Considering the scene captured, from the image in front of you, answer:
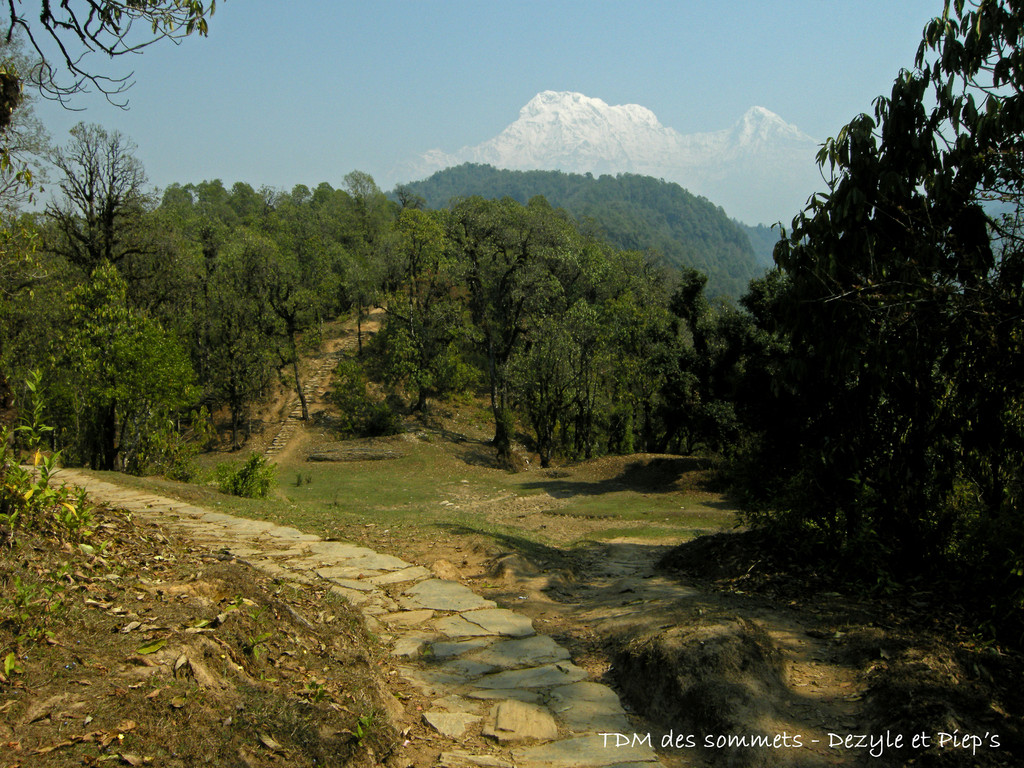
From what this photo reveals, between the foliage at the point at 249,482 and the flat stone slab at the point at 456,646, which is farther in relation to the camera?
the foliage at the point at 249,482

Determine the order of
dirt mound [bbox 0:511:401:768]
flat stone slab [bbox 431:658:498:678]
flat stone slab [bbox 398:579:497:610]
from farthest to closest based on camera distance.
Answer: flat stone slab [bbox 398:579:497:610]
flat stone slab [bbox 431:658:498:678]
dirt mound [bbox 0:511:401:768]

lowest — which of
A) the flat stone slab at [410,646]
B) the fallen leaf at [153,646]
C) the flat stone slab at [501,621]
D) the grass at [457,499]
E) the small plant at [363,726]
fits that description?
the grass at [457,499]

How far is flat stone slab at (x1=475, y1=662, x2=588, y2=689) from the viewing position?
448 centimetres

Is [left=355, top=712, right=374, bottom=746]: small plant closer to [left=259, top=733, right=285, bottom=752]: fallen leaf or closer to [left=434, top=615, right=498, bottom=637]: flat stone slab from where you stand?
[left=259, top=733, right=285, bottom=752]: fallen leaf

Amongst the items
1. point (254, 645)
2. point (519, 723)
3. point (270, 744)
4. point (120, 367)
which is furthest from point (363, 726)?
point (120, 367)

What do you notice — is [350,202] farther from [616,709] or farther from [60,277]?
[616,709]

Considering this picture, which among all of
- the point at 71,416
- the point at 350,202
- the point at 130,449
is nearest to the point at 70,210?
the point at 71,416

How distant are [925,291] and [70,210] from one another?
23880 mm

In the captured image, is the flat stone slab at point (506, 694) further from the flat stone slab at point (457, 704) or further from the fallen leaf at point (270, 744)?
the fallen leaf at point (270, 744)

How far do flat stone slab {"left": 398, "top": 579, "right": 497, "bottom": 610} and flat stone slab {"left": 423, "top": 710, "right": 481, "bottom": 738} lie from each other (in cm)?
190

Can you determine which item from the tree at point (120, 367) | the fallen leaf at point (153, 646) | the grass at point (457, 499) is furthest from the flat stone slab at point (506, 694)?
the tree at point (120, 367)

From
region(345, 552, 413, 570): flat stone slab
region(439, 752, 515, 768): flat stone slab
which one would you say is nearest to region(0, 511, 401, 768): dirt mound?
region(439, 752, 515, 768): flat stone slab

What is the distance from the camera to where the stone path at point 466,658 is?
3.71 m

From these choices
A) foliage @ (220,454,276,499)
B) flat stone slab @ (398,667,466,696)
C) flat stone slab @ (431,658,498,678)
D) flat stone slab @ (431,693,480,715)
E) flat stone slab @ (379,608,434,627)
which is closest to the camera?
flat stone slab @ (431,693,480,715)
